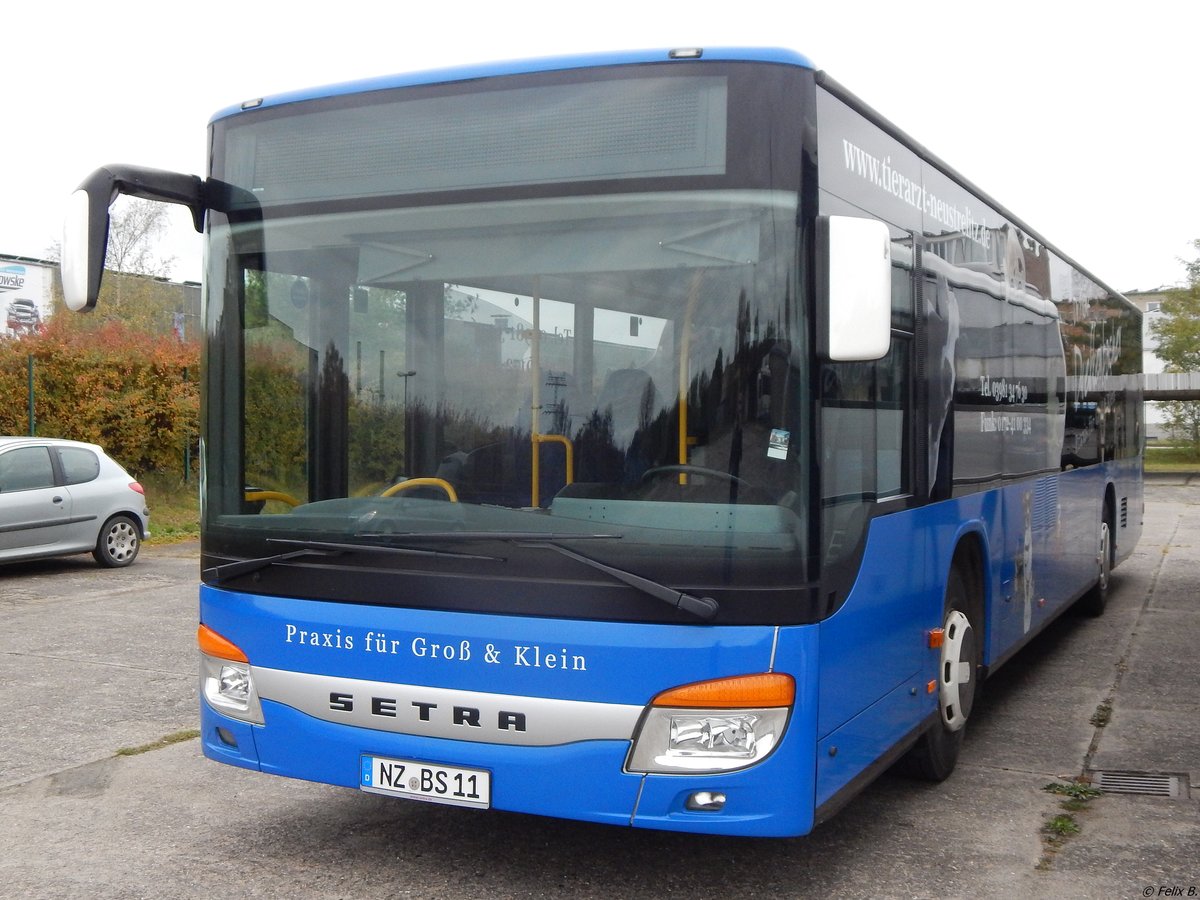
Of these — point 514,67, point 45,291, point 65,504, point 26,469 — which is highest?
point 45,291

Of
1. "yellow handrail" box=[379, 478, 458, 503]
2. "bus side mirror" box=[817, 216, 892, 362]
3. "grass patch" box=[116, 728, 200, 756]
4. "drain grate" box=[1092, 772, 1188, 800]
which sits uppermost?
"bus side mirror" box=[817, 216, 892, 362]

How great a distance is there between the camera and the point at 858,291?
3.82 metres

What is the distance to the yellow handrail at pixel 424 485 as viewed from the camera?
428cm

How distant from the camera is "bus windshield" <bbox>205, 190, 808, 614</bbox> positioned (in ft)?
13.0

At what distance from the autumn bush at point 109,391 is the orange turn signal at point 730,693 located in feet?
55.9

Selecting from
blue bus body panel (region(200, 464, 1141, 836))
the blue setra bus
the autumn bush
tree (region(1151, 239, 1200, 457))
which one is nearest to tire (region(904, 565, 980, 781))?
blue bus body panel (region(200, 464, 1141, 836))

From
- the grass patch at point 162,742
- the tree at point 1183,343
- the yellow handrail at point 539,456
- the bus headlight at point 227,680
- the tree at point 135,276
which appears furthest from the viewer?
the tree at point 1183,343

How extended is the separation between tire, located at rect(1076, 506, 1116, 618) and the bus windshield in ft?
25.6

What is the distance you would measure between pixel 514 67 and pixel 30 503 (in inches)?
432

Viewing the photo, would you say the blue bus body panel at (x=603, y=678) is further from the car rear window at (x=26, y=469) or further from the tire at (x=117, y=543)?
the tire at (x=117, y=543)

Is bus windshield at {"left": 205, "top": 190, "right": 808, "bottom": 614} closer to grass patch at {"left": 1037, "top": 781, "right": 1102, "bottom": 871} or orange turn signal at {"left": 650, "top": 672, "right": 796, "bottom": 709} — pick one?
orange turn signal at {"left": 650, "top": 672, "right": 796, "bottom": 709}

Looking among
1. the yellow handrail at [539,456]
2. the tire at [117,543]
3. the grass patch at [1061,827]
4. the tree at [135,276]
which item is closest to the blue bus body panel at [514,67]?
the yellow handrail at [539,456]

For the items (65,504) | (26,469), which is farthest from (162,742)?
(65,504)

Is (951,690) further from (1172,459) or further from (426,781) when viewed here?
(1172,459)
